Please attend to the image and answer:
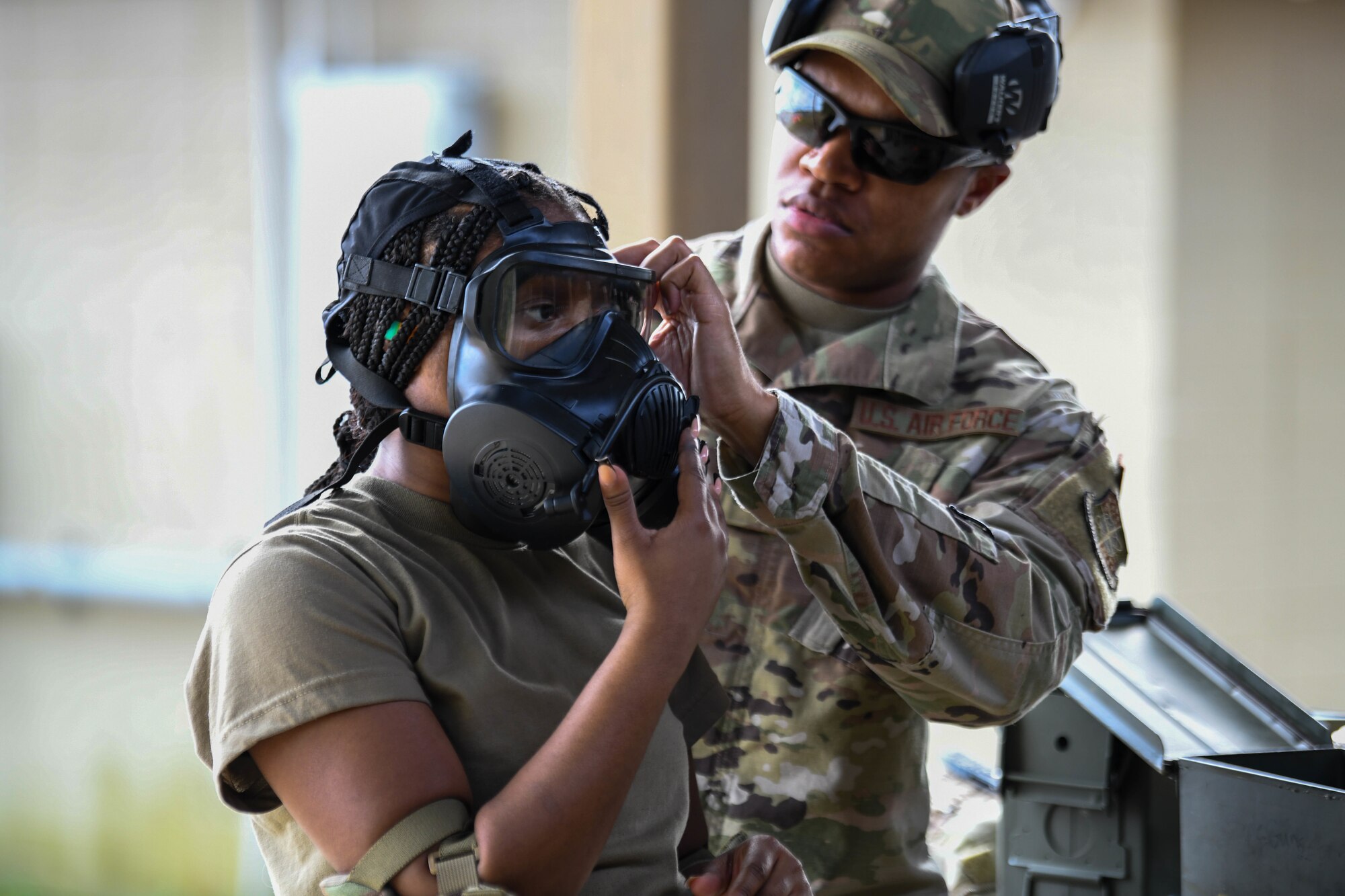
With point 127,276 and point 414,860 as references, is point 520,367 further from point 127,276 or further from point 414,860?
point 127,276

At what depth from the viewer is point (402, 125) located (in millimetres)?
4699

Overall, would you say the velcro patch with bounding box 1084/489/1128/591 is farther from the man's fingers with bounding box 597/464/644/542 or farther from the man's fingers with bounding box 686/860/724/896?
the man's fingers with bounding box 597/464/644/542

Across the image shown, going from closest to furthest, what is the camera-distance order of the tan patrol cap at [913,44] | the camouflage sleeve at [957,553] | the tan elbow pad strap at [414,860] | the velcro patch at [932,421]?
1. the tan elbow pad strap at [414,860]
2. the camouflage sleeve at [957,553]
3. the tan patrol cap at [913,44]
4. the velcro patch at [932,421]

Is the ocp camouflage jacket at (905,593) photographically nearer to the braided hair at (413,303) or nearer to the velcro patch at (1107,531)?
the velcro patch at (1107,531)

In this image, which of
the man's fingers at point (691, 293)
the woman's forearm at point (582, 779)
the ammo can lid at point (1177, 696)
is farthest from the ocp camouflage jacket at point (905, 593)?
the woman's forearm at point (582, 779)

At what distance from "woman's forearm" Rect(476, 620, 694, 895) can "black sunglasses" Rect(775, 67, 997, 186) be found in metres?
1.13

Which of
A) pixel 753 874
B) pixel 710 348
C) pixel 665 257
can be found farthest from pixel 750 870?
pixel 665 257

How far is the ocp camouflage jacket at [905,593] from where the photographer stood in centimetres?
197

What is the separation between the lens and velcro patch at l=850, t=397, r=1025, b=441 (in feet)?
7.59

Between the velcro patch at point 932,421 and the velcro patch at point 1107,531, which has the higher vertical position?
the velcro patch at point 932,421

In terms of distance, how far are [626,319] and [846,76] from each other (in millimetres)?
892

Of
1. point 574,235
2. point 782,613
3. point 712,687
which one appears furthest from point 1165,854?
point 574,235

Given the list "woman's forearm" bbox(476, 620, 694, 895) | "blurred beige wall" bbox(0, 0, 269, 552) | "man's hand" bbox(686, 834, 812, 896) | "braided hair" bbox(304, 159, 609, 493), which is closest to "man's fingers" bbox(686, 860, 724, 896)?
"man's hand" bbox(686, 834, 812, 896)

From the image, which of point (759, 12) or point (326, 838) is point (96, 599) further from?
point (326, 838)
